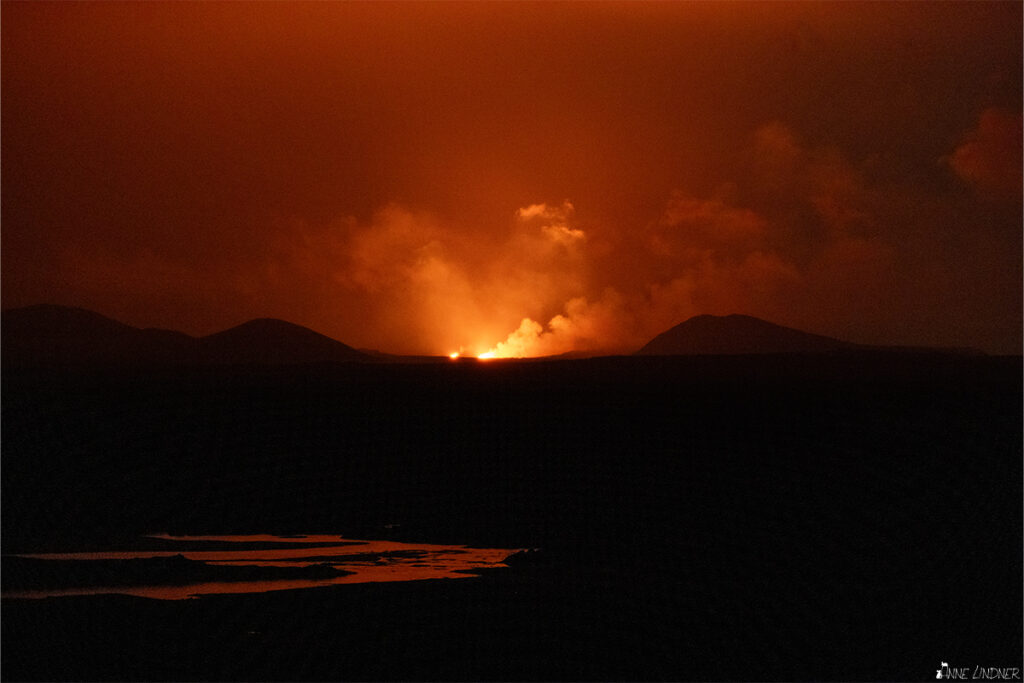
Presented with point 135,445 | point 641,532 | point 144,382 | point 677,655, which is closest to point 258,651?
point 677,655

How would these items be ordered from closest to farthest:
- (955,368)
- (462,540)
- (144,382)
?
(462,540)
(144,382)
(955,368)

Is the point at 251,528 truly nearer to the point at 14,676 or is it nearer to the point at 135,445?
the point at 14,676

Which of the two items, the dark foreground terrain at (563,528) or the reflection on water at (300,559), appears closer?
the dark foreground terrain at (563,528)

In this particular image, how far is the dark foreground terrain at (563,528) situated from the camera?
12.8 meters

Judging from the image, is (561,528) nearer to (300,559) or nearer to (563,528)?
(563,528)

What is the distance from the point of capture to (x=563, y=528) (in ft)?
64.4

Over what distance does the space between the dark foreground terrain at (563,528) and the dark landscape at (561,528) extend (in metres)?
0.06

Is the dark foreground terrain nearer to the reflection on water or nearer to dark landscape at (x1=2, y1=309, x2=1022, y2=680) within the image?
dark landscape at (x1=2, y1=309, x2=1022, y2=680)

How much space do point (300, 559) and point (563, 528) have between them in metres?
4.71

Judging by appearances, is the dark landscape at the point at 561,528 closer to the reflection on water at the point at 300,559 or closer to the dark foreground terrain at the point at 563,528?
the dark foreground terrain at the point at 563,528

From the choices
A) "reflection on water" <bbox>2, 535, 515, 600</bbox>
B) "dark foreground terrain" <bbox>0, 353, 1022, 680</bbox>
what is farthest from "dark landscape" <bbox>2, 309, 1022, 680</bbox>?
"reflection on water" <bbox>2, 535, 515, 600</bbox>

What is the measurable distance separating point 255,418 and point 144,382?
2239 centimetres

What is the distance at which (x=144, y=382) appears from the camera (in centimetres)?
6041

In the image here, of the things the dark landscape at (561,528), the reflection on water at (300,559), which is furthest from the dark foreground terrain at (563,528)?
the reflection on water at (300,559)
